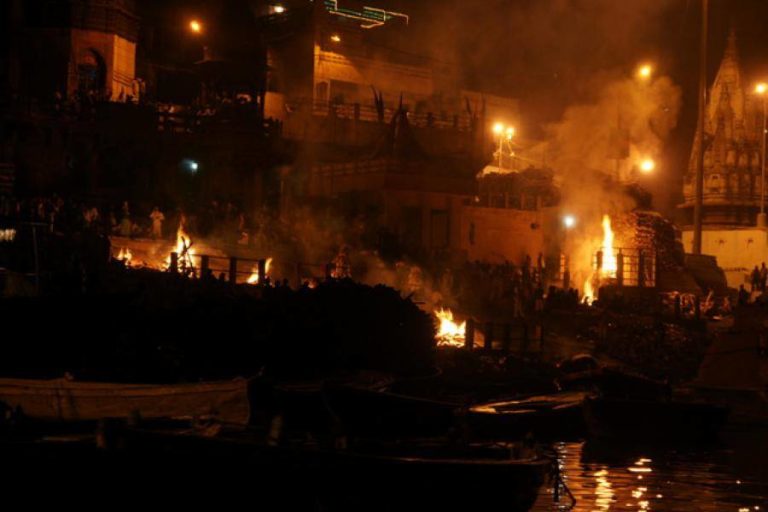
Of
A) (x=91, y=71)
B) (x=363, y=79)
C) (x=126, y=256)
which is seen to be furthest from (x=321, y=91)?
(x=126, y=256)

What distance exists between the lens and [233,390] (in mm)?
18141

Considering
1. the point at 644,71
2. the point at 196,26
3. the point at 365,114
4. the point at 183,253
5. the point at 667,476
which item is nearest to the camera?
the point at 667,476

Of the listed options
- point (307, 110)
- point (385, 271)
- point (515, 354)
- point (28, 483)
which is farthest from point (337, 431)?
point (307, 110)

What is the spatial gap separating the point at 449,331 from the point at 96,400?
59.3 ft

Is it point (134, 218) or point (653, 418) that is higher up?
point (134, 218)

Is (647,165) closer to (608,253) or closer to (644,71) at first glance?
(644,71)

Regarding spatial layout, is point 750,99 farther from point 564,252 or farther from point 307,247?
point 307,247

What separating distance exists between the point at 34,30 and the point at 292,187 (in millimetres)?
12787

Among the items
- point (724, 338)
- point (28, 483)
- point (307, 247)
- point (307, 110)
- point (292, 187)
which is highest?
point (307, 110)

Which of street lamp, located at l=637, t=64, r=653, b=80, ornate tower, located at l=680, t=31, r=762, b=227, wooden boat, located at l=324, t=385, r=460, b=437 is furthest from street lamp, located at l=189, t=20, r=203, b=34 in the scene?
wooden boat, located at l=324, t=385, r=460, b=437

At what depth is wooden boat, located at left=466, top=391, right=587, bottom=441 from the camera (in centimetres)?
Result: 2130

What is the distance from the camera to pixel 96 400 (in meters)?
17.2

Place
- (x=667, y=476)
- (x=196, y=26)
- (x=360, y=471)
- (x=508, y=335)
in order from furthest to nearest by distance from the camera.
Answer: (x=196, y=26) < (x=508, y=335) < (x=667, y=476) < (x=360, y=471)

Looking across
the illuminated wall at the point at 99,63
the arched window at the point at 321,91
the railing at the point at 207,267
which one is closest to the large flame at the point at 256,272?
the railing at the point at 207,267
